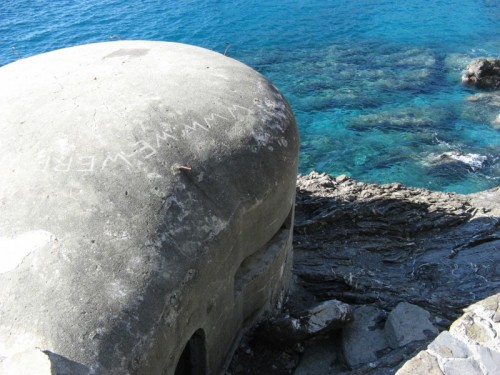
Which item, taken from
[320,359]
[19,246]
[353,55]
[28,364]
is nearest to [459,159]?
[353,55]

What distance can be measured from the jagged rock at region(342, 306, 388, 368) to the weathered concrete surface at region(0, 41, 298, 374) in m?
1.16

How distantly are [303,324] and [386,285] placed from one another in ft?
7.26

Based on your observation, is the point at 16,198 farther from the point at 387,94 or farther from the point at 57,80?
the point at 387,94

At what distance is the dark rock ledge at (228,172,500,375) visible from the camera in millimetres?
5992

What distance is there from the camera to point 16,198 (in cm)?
500

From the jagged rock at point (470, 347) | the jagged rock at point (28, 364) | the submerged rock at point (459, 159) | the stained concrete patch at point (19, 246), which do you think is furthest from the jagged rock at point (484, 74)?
the jagged rock at point (28, 364)

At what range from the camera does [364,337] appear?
24.0 feet

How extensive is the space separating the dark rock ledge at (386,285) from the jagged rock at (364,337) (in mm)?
14

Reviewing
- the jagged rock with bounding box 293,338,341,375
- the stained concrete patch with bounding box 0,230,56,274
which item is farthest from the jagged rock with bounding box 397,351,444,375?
the stained concrete patch with bounding box 0,230,56,274

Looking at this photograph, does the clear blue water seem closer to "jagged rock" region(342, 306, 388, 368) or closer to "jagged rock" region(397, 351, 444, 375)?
"jagged rock" region(342, 306, 388, 368)

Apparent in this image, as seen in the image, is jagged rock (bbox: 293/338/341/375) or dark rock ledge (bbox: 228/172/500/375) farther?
jagged rock (bbox: 293/338/341/375)

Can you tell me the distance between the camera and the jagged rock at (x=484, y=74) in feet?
62.9

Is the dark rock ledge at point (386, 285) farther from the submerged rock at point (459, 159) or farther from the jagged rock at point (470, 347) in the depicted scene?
the submerged rock at point (459, 159)

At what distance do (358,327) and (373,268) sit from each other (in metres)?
2.11
